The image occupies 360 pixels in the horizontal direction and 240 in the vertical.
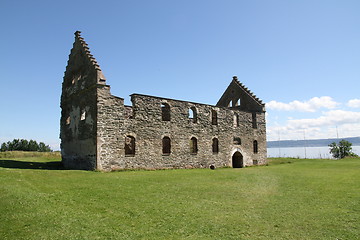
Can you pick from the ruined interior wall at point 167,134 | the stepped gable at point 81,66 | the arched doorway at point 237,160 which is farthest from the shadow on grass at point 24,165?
the arched doorway at point 237,160

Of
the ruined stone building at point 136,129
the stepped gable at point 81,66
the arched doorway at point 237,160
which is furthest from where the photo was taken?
the arched doorway at point 237,160

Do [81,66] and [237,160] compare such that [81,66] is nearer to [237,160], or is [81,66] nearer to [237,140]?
[237,140]

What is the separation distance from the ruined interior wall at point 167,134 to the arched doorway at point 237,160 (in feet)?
1.66

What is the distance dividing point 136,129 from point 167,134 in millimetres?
3163

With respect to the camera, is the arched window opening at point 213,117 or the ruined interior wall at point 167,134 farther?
the arched window opening at point 213,117

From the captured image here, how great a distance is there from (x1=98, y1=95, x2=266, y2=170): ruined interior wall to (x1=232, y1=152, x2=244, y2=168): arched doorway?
1.66 ft

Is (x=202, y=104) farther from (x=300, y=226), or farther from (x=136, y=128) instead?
(x=300, y=226)

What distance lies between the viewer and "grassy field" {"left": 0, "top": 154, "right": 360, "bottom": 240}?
288 inches

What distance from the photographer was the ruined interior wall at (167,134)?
65.1ft

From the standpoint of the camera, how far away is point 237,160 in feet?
102

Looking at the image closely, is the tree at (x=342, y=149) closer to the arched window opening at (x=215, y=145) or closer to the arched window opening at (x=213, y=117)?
the arched window opening at (x=215, y=145)

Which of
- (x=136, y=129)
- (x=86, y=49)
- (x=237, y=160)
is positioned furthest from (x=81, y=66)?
(x=237, y=160)

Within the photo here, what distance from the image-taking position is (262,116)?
33.6 meters

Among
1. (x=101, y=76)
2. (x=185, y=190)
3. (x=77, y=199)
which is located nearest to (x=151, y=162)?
(x=101, y=76)
